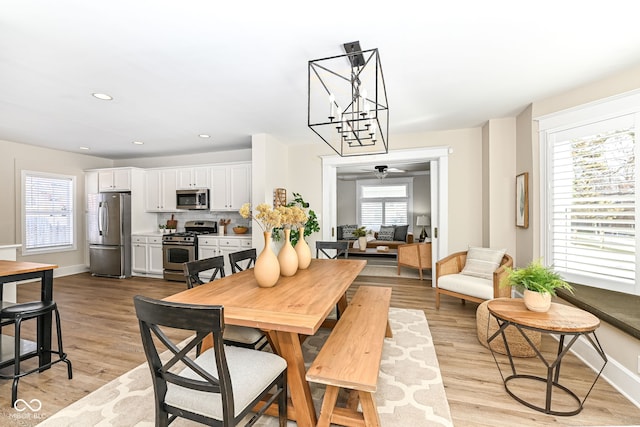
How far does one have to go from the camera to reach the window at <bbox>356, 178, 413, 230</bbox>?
9.24 metres

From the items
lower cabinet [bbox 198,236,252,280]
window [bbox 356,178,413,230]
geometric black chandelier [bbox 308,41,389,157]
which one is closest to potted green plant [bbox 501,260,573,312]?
geometric black chandelier [bbox 308,41,389,157]

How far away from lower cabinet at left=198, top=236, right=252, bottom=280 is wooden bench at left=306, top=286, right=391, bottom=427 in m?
3.48

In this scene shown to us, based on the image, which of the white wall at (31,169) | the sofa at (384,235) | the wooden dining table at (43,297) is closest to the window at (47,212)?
the white wall at (31,169)

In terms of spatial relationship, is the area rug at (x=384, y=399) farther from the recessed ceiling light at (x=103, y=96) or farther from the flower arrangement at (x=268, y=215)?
the recessed ceiling light at (x=103, y=96)

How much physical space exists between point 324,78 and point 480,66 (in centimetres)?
137

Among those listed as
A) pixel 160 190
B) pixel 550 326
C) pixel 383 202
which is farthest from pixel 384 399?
pixel 383 202

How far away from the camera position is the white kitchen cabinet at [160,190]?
6.04 metres

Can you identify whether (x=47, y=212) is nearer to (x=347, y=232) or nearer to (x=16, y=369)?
(x=16, y=369)

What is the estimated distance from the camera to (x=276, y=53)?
234cm

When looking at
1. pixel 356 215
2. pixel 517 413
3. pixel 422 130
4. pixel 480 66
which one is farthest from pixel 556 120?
pixel 356 215

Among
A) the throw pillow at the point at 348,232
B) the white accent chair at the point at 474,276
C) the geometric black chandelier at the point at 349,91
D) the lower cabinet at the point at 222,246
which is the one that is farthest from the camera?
the throw pillow at the point at 348,232

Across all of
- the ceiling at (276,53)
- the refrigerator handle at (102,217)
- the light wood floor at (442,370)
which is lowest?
the light wood floor at (442,370)

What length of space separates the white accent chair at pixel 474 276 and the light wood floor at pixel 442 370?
0.30 meters

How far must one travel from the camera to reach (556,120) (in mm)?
3193
